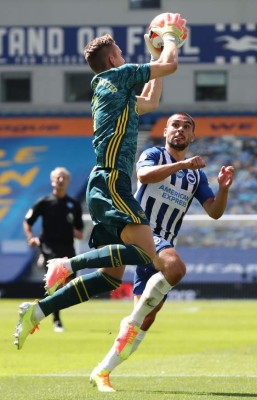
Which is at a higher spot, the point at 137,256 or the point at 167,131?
the point at 167,131

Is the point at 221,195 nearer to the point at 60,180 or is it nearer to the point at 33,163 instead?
the point at 60,180

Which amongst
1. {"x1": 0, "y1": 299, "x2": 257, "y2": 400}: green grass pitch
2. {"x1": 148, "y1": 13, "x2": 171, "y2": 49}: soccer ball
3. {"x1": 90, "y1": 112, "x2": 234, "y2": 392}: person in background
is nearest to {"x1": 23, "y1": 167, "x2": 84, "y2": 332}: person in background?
{"x1": 0, "y1": 299, "x2": 257, "y2": 400}: green grass pitch

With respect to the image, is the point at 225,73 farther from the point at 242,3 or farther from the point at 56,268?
the point at 56,268

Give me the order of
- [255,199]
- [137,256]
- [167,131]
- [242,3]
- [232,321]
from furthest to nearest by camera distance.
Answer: [242,3], [255,199], [232,321], [167,131], [137,256]

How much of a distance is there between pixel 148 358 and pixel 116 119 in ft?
15.8

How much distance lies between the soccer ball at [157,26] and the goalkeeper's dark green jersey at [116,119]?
2.21 ft

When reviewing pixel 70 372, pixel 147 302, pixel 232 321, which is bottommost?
pixel 232 321

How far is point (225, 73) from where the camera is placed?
35844 mm

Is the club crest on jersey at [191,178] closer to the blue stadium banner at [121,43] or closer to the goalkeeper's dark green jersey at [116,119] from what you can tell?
the goalkeeper's dark green jersey at [116,119]

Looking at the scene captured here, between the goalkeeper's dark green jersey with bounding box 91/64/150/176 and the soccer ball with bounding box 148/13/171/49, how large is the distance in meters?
0.67

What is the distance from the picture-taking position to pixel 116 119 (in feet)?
27.7

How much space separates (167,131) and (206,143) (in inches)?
916

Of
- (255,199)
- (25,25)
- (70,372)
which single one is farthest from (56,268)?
(25,25)

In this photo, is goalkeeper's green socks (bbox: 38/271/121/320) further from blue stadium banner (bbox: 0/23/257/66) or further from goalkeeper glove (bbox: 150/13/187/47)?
blue stadium banner (bbox: 0/23/257/66)
